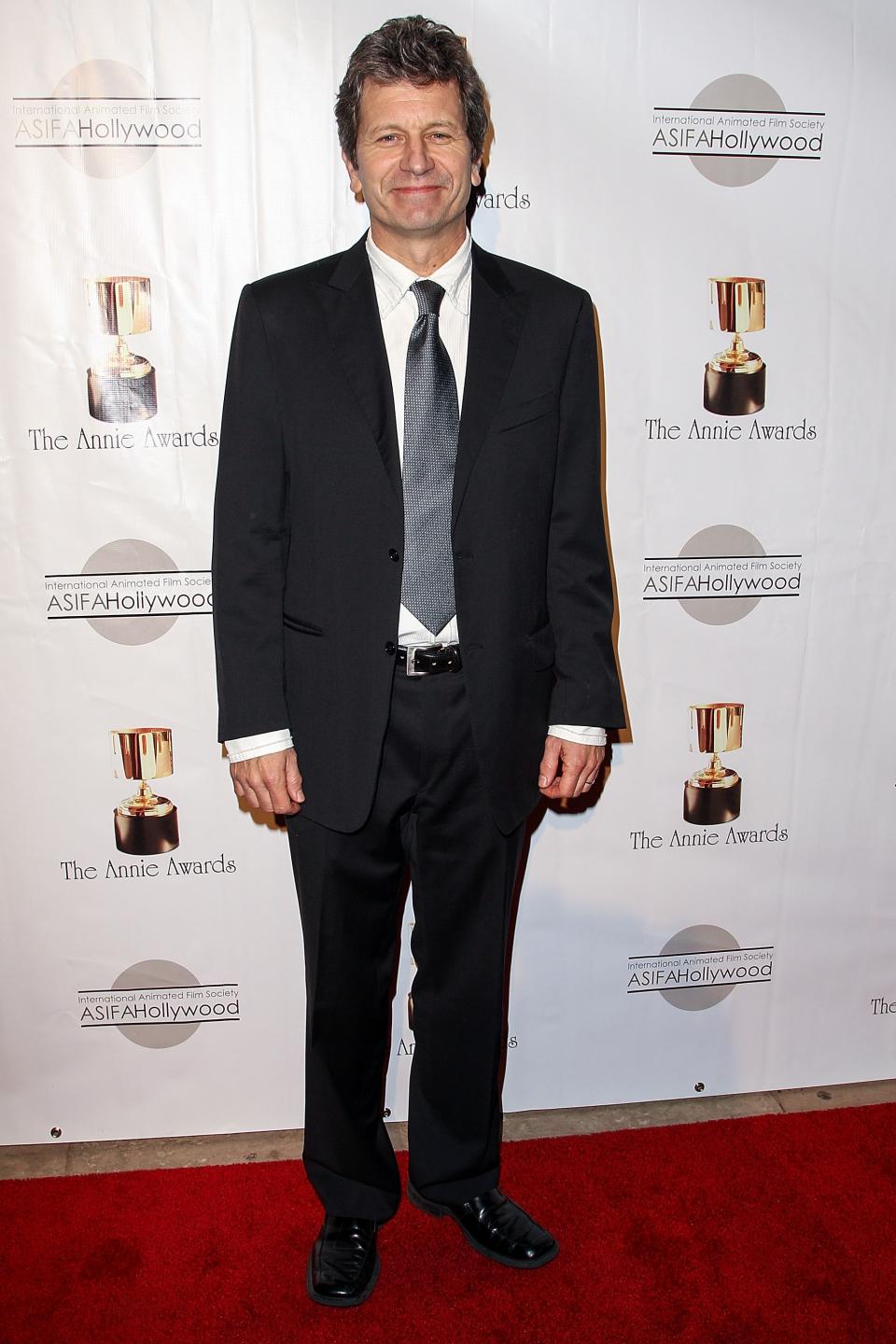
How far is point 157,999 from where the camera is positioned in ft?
7.47

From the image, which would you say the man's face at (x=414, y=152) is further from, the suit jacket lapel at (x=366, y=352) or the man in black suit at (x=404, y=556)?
the suit jacket lapel at (x=366, y=352)

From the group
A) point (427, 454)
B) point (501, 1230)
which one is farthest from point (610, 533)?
point (501, 1230)

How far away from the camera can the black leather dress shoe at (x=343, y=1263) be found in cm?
184

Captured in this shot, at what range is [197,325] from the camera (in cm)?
198

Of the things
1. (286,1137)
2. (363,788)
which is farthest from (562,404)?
(286,1137)

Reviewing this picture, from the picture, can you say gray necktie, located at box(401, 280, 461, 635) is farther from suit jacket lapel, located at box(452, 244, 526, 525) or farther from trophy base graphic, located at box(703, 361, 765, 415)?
trophy base graphic, located at box(703, 361, 765, 415)

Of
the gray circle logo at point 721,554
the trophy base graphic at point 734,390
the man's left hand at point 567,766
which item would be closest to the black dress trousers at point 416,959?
the man's left hand at point 567,766

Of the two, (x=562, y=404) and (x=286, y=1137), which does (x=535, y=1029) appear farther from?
(x=562, y=404)

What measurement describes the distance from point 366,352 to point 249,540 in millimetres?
353

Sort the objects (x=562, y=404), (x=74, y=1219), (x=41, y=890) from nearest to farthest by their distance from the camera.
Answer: (x=562, y=404) < (x=74, y=1219) < (x=41, y=890)

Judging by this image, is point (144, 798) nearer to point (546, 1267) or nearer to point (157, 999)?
point (157, 999)

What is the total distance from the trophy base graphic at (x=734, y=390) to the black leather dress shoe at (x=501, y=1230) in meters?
1.64

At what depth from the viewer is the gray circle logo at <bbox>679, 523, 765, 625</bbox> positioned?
86.6 inches

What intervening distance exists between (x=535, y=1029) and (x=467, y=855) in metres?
0.80
